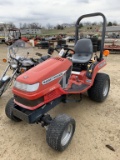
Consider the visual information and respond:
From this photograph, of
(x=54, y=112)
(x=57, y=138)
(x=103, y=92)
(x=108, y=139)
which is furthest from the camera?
(x=103, y=92)

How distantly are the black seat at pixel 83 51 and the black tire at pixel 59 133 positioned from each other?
1.59 meters

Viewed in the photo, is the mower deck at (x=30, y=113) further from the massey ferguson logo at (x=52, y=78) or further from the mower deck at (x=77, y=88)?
the mower deck at (x=77, y=88)

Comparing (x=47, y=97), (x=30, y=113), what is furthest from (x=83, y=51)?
(x=30, y=113)

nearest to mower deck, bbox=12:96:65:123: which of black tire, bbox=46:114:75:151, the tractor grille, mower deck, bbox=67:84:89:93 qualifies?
the tractor grille

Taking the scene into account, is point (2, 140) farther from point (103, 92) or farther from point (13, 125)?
point (103, 92)

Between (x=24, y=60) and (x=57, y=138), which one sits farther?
(x=24, y=60)

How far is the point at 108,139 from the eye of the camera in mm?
2693

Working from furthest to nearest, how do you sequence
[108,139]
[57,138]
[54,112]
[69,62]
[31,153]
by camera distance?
[54,112] → [69,62] → [108,139] → [31,153] → [57,138]

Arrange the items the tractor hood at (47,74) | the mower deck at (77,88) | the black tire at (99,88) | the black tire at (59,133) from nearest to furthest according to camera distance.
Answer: the black tire at (59,133) → the tractor hood at (47,74) → the mower deck at (77,88) → the black tire at (99,88)

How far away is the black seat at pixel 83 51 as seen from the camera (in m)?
3.71

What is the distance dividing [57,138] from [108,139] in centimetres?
88

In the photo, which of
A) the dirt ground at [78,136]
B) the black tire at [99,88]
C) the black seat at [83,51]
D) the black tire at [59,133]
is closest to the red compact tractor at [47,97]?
the black tire at [59,133]

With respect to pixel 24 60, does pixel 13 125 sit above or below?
below

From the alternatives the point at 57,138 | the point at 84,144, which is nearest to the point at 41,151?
the point at 57,138
